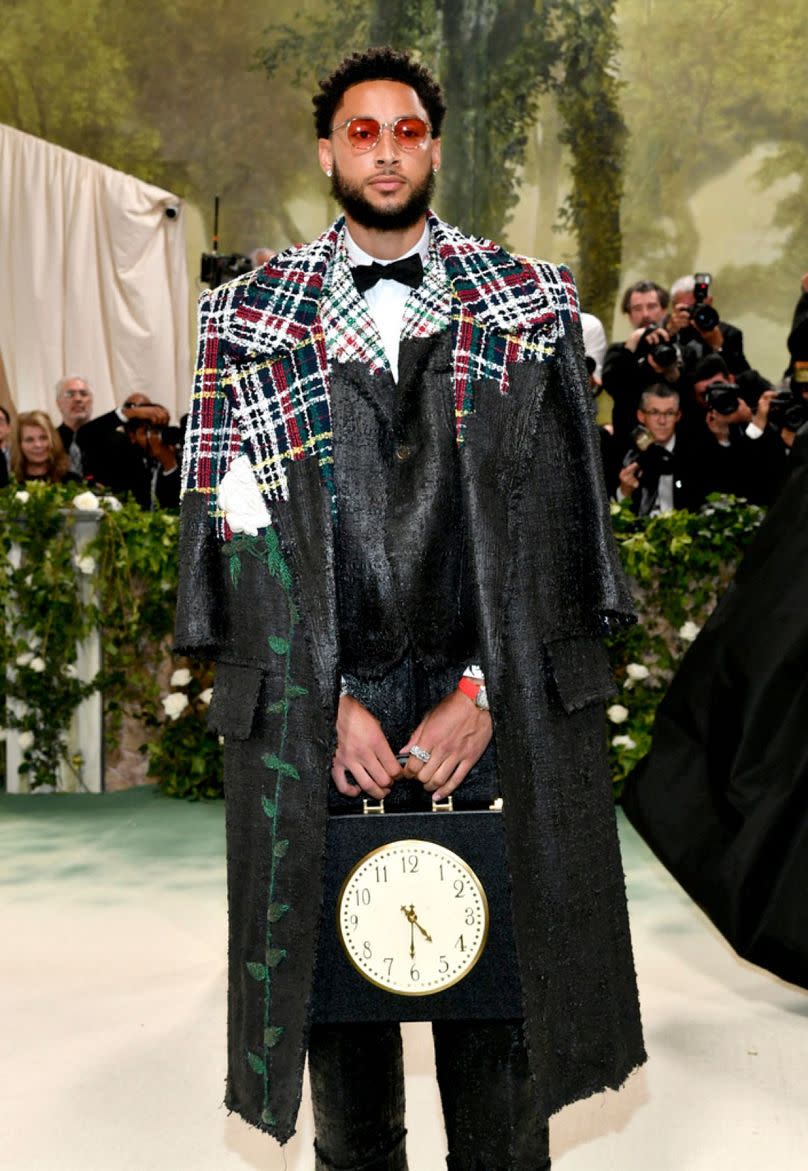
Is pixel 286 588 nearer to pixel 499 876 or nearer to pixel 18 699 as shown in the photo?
pixel 499 876

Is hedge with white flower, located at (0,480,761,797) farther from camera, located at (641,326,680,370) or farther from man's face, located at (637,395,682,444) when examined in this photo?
camera, located at (641,326,680,370)

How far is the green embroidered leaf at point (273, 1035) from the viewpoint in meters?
1.97

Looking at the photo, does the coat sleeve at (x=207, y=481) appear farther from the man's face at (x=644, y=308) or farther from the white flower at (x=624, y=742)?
the man's face at (x=644, y=308)

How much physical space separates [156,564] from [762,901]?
→ 155 inches

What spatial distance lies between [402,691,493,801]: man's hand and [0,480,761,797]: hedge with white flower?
12.4ft

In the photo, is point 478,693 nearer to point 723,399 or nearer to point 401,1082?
point 401,1082

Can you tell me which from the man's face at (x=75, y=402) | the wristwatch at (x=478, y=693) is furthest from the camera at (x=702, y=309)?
the wristwatch at (x=478, y=693)

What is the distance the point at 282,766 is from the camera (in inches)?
79.4

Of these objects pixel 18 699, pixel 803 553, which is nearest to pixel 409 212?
pixel 803 553

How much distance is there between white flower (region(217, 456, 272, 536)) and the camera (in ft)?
6.75

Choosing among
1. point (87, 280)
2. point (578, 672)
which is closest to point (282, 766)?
point (578, 672)

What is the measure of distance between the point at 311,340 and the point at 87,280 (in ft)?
39.6

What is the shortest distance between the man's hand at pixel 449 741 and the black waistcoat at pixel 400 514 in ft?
0.27

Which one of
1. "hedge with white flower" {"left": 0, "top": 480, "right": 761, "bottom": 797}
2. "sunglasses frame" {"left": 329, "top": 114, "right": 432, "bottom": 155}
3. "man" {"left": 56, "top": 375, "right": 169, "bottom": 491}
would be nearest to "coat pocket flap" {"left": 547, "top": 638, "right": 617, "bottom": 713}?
"sunglasses frame" {"left": 329, "top": 114, "right": 432, "bottom": 155}
